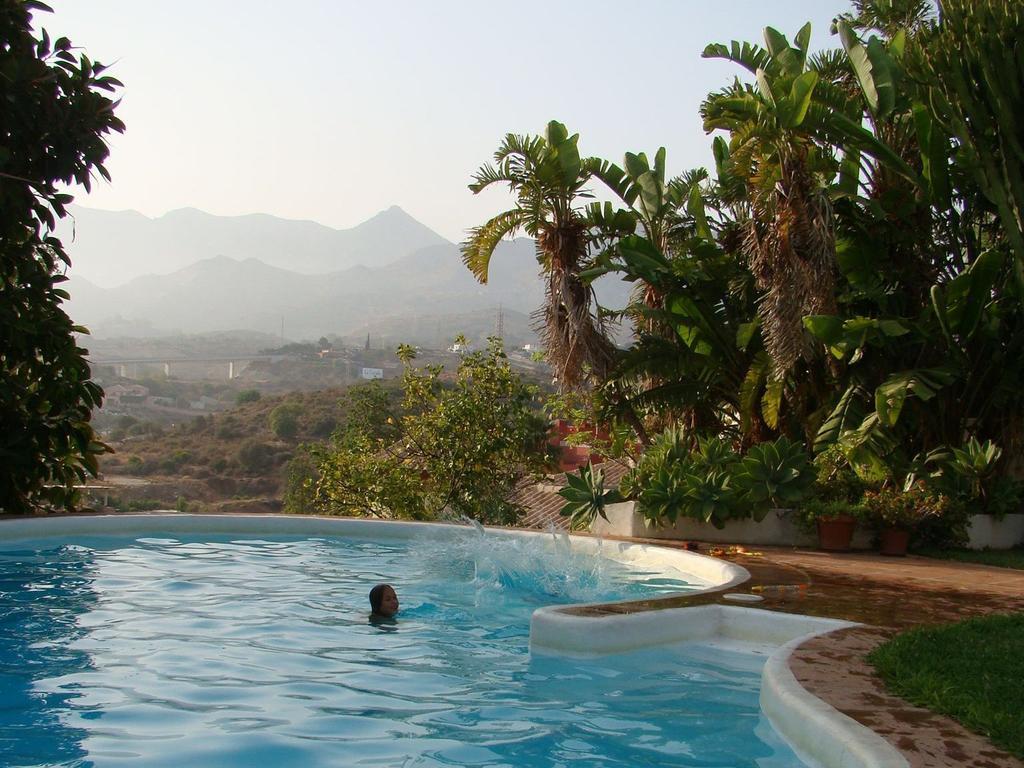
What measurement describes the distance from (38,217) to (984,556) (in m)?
11.6

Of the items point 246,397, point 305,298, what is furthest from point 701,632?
point 305,298

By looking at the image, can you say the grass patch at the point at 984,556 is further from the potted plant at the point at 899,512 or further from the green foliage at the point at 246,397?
the green foliage at the point at 246,397

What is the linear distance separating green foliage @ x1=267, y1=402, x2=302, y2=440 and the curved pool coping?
3951 cm

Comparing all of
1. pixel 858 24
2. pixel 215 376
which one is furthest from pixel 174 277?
pixel 858 24

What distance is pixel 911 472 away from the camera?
41.4 ft

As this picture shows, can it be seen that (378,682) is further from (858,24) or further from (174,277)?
(174,277)

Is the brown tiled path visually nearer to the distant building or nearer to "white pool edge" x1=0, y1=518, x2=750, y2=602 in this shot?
"white pool edge" x1=0, y1=518, x2=750, y2=602

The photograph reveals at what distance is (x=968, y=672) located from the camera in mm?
5094

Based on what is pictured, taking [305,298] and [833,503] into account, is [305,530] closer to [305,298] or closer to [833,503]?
[833,503]

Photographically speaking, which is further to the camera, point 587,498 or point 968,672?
point 587,498

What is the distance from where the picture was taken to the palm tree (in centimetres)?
1496

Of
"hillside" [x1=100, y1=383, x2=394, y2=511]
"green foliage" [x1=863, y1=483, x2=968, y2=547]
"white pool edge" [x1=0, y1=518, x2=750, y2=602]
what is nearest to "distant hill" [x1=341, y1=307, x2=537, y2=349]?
"hillside" [x1=100, y1=383, x2=394, y2=511]

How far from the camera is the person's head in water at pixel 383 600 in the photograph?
8.13 meters

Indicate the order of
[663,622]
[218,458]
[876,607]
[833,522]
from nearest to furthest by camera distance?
1. [663,622]
2. [876,607]
3. [833,522]
4. [218,458]
